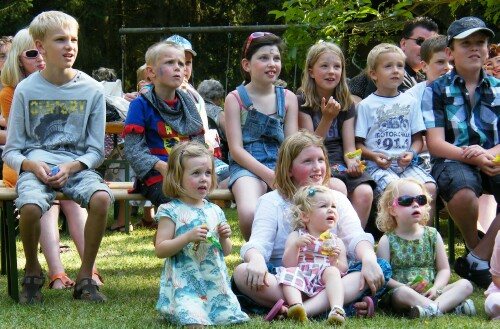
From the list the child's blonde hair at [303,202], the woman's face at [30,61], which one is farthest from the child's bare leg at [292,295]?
the woman's face at [30,61]

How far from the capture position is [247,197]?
5.24 m

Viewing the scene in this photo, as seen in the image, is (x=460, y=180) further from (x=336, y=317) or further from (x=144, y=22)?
(x=144, y=22)

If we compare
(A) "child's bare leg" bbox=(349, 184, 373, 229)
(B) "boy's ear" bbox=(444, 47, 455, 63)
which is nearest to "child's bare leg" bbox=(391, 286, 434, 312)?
(A) "child's bare leg" bbox=(349, 184, 373, 229)

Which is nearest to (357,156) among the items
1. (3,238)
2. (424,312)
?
(424,312)

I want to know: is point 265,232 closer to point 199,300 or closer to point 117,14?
point 199,300

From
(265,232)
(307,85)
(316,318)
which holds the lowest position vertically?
(316,318)

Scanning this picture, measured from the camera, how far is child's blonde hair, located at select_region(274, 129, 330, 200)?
488 cm

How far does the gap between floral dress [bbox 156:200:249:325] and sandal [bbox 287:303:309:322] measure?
235mm

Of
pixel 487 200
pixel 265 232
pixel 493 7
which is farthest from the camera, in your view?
pixel 493 7

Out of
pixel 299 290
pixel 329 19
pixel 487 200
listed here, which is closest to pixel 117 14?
pixel 329 19

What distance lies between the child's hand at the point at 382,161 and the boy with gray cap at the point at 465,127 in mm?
344

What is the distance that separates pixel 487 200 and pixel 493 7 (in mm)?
3102

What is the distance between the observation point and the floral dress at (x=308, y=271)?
176 inches

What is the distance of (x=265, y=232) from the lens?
4.78m
